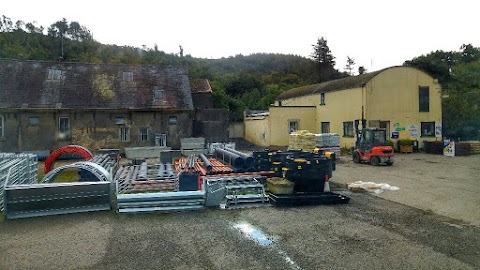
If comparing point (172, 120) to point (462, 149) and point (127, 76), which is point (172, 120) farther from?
point (462, 149)

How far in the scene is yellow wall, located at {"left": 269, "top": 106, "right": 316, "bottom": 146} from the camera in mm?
29598

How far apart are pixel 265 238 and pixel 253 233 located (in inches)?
15.4

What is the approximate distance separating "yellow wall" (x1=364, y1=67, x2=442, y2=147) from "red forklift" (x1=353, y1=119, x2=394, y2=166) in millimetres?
7084

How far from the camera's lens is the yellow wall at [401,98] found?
25.4 m

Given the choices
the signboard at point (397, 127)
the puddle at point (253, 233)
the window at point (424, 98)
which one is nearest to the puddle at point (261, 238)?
the puddle at point (253, 233)

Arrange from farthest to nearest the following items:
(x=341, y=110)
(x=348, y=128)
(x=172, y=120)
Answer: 1. (x=341, y=110)
2. (x=348, y=128)
3. (x=172, y=120)

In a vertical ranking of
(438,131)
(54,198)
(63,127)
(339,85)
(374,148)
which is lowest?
(54,198)

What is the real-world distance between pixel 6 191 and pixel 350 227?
788cm

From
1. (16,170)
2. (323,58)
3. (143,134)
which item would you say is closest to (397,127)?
(143,134)

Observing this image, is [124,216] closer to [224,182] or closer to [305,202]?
[224,182]

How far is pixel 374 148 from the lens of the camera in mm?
17875

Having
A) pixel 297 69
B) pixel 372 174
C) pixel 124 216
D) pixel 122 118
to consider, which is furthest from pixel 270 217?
pixel 297 69

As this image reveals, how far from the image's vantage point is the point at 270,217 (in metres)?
8.16

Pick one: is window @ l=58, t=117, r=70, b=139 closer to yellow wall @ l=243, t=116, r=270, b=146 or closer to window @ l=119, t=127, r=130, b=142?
window @ l=119, t=127, r=130, b=142
